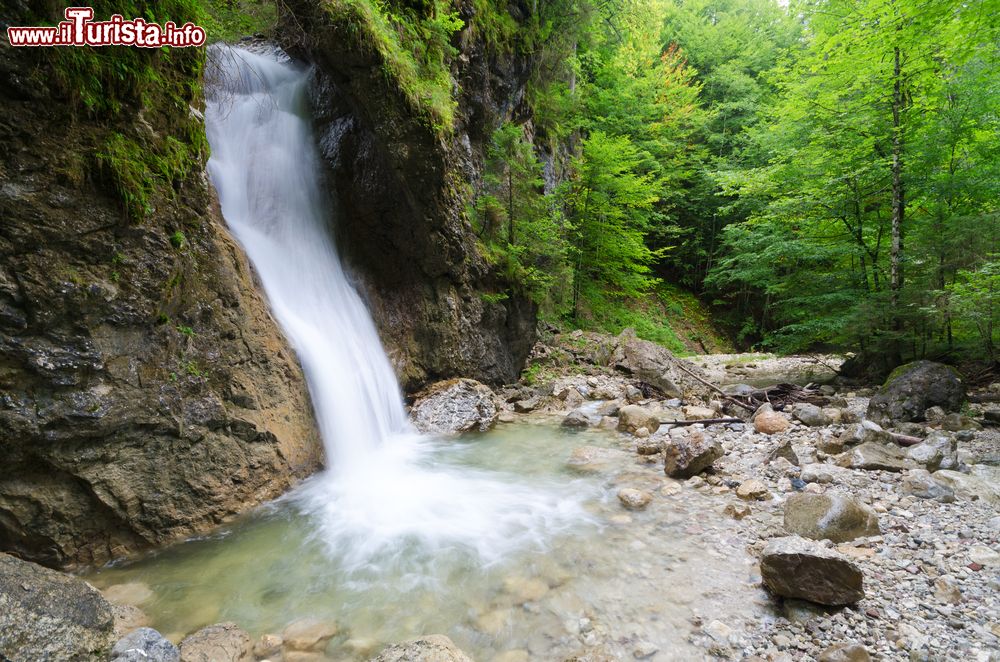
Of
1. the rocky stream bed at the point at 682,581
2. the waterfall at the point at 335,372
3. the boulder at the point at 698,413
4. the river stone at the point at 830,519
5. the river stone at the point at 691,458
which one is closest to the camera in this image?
the rocky stream bed at the point at 682,581

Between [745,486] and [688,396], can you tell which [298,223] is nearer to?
[745,486]

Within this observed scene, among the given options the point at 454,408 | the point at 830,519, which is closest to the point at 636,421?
the point at 454,408

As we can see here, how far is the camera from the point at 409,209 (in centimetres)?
716

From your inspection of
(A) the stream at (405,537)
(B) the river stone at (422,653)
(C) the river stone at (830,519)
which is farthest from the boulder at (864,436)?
(B) the river stone at (422,653)

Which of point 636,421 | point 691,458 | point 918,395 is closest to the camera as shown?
point 691,458

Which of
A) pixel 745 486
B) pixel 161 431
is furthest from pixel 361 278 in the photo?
pixel 745 486

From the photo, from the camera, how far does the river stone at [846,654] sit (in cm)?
216

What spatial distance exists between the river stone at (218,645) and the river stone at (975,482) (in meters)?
5.64

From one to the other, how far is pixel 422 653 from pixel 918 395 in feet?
24.4

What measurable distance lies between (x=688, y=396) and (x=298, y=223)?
7907 mm

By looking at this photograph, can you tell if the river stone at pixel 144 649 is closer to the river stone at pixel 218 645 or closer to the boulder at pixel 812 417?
the river stone at pixel 218 645

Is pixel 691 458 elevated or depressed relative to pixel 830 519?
elevated

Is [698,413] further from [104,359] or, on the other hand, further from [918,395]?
[104,359]

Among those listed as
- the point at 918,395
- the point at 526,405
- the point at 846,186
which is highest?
the point at 846,186
